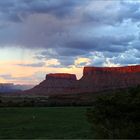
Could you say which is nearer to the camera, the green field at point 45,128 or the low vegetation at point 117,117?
the low vegetation at point 117,117

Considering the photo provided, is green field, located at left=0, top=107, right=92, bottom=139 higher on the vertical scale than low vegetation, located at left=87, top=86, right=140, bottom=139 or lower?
lower

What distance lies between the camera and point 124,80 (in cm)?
18750

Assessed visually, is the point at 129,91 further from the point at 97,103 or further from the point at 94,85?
the point at 94,85

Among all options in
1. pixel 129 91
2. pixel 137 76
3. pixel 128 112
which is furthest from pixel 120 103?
pixel 137 76

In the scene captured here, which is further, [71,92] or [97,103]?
[71,92]

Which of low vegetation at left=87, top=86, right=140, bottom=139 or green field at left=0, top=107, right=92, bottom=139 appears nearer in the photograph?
low vegetation at left=87, top=86, right=140, bottom=139

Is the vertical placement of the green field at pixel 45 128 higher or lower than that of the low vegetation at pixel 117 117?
lower

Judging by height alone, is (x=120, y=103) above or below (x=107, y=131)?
above

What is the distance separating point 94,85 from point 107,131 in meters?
181

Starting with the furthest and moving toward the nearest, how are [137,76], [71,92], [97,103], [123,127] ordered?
[71,92] < [137,76] < [97,103] < [123,127]

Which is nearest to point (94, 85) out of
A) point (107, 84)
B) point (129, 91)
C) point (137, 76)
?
point (107, 84)

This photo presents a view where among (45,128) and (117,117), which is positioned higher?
(117,117)

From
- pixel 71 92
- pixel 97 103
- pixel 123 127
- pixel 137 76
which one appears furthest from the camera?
pixel 71 92

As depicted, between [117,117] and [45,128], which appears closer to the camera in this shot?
[117,117]
